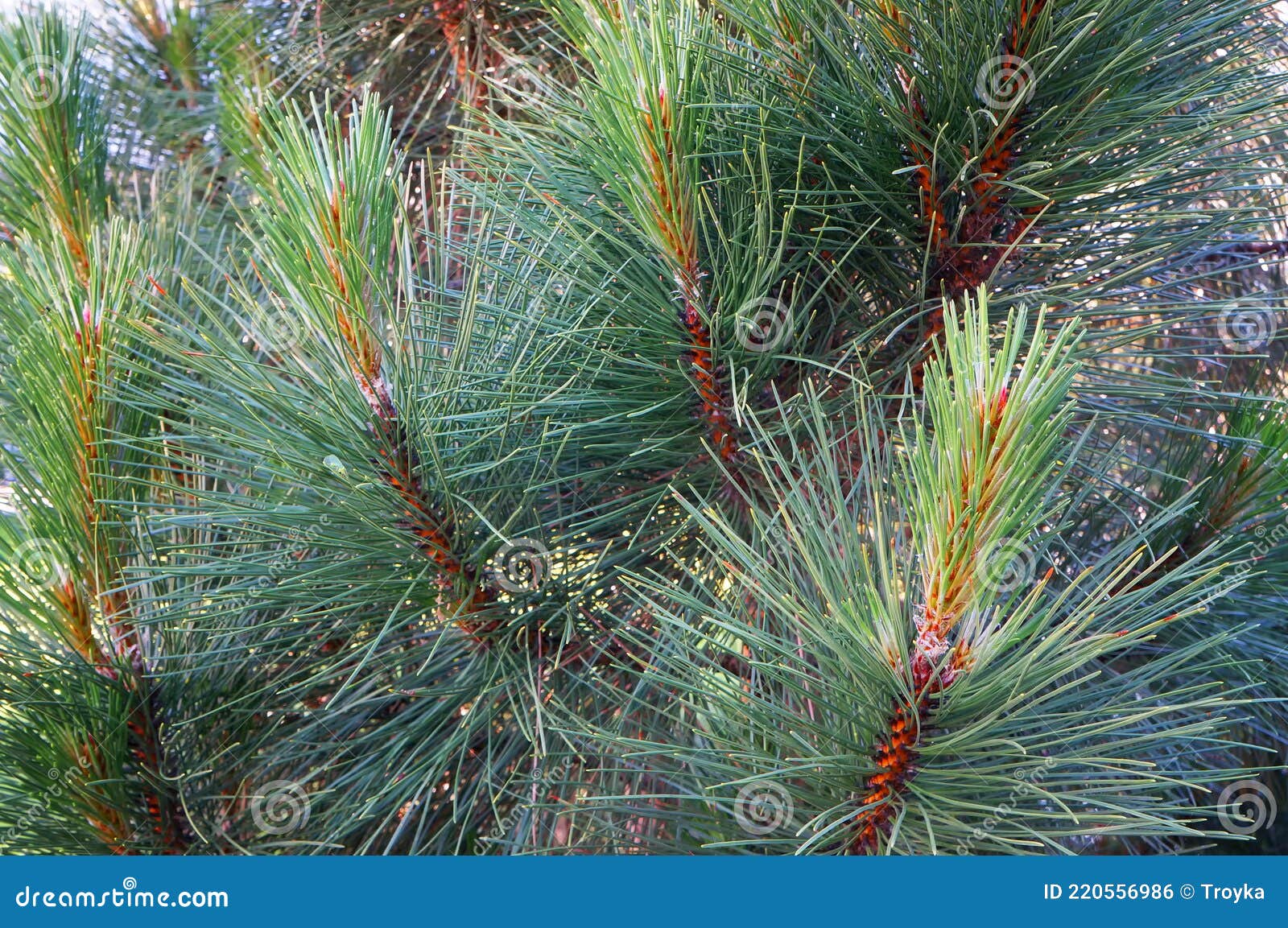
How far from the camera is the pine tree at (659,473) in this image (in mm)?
447

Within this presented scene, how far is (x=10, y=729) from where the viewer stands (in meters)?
0.53

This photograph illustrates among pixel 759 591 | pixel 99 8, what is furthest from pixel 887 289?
pixel 99 8

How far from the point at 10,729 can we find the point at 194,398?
20 cm

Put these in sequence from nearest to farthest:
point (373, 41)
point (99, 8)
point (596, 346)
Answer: point (596, 346) < point (373, 41) < point (99, 8)

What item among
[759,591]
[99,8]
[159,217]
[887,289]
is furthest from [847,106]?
[99,8]

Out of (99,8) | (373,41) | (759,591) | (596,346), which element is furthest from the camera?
(99,8)

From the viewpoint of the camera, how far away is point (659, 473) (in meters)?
0.61

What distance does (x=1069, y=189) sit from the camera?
530mm

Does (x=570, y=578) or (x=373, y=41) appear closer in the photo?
(x=570, y=578)

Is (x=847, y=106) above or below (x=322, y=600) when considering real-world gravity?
above

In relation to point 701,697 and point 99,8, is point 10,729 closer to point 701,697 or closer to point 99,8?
point 701,697

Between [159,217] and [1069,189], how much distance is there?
0.60 meters

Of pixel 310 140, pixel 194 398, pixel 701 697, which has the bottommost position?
pixel 701 697

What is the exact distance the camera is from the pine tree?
45 centimetres
